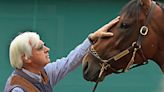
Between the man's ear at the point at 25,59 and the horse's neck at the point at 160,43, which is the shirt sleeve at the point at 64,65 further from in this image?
the horse's neck at the point at 160,43

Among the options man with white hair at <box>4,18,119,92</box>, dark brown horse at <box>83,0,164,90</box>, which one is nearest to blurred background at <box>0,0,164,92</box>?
man with white hair at <box>4,18,119,92</box>

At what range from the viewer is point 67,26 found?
5719mm

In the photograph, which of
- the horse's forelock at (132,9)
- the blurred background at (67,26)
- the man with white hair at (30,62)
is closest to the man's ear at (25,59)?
the man with white hair at (30,62)

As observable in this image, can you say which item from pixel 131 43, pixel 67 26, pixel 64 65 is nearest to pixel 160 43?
pixel 131 43

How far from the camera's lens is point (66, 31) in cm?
574

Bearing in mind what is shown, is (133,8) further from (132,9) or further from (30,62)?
(30,62)

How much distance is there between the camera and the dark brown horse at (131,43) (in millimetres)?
2674

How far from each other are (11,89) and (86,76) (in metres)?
0.42

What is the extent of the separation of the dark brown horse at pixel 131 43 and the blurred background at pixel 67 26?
2917mm

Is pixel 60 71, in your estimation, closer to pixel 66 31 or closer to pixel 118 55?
pixel 118 55

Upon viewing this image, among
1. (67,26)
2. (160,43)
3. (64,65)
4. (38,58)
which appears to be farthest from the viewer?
(67,26)

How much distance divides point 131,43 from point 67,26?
3033 millimetres

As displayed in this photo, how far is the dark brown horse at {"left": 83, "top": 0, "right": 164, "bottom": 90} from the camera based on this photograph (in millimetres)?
2674

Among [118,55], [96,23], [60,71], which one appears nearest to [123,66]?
[118,55]
